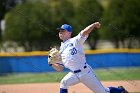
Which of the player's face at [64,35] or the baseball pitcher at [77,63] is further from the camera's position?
the player's face at [64,35]

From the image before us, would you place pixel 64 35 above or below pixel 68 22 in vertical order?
below

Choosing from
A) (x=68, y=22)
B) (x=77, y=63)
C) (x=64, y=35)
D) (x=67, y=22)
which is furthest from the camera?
(x=67, y=22)

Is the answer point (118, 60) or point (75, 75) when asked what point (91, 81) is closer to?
point (75, 75)

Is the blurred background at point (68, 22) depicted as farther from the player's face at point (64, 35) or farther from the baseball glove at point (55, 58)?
the player's face at point (64, 35)

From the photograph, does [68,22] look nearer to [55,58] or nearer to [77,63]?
[55,58]

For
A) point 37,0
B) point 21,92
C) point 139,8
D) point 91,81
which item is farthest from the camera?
point 37,0

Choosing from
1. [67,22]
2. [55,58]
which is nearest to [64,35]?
[55,58]

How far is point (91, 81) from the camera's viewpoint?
314 inches

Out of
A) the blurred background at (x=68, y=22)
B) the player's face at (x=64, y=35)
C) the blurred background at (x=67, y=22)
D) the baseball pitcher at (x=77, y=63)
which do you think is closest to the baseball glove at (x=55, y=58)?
the baseball pitcher at (x=77, y=63)

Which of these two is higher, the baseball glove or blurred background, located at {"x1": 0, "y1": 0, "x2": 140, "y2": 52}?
blurred background, located at {"x1": 0, "y1": 0, "x2": 140, "y2": 52}

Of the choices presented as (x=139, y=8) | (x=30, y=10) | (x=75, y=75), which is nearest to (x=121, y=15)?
(x=139, y=8)

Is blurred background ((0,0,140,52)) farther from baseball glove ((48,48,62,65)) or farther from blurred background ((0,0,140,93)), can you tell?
baseball glove ((48,48,62,65))

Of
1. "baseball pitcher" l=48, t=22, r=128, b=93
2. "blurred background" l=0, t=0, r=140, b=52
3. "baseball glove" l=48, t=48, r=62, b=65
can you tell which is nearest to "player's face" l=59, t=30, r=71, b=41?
"baseball pitcher" l=48, t=22, r=128, b=93

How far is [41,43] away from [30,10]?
3.06m
